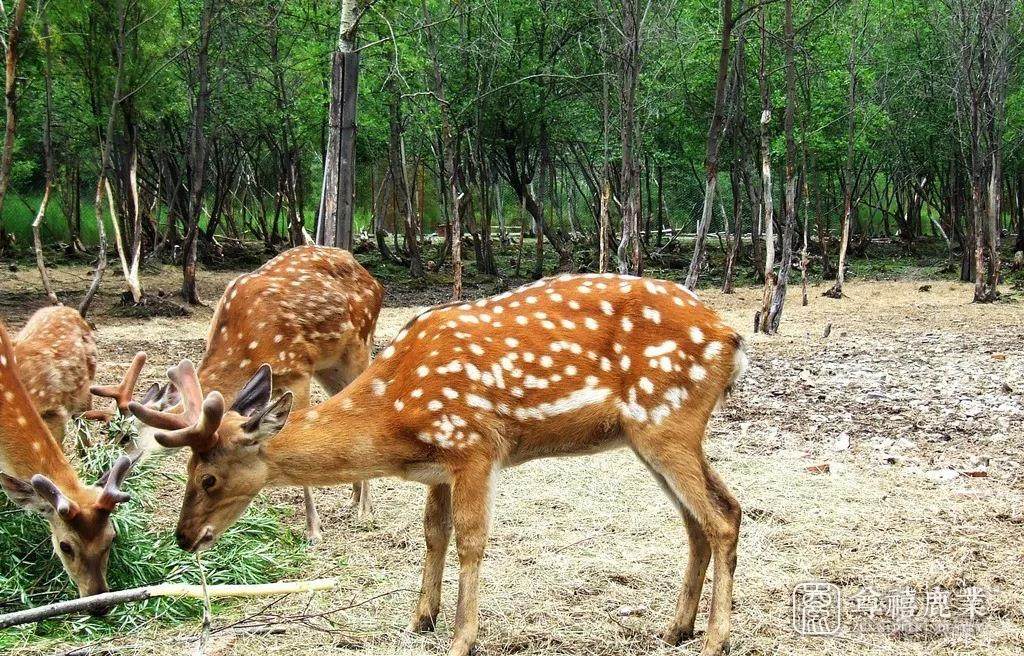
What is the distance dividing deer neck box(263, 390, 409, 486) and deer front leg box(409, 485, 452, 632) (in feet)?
1.21

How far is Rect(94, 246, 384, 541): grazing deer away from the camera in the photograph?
5.63 metres

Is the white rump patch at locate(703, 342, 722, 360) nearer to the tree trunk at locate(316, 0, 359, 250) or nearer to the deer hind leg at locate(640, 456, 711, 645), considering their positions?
the deer hind leg at locate(640, 456, 711, 645)

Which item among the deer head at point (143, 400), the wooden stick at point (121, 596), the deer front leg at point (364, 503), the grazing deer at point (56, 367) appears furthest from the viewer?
→ the grazing deer at point (56, 367)

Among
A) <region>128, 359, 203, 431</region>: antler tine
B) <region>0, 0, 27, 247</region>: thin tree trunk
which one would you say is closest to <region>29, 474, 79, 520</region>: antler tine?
<region>128, 359, 203, 431</region>: antler tine

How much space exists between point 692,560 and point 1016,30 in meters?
18.2

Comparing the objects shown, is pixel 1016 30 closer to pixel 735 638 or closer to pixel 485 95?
pixel 485 95

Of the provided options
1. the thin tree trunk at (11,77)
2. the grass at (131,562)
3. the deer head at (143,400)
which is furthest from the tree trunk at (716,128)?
the grass at (131,562)

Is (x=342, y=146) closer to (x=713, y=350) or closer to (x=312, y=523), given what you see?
(x=312, y=523)

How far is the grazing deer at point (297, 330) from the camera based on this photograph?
5.63 meters

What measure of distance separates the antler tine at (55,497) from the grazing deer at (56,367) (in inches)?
92.1

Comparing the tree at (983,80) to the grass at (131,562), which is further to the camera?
the tree at (983,80)

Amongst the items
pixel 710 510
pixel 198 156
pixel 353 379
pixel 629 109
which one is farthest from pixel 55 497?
pixel 198 156

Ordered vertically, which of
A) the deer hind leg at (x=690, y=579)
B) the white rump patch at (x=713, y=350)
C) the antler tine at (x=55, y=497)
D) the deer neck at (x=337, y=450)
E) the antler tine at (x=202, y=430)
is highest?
the white rump patch at (x=713, y=350)

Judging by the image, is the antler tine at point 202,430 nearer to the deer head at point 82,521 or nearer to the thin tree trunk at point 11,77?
the deer head at point 82,521
